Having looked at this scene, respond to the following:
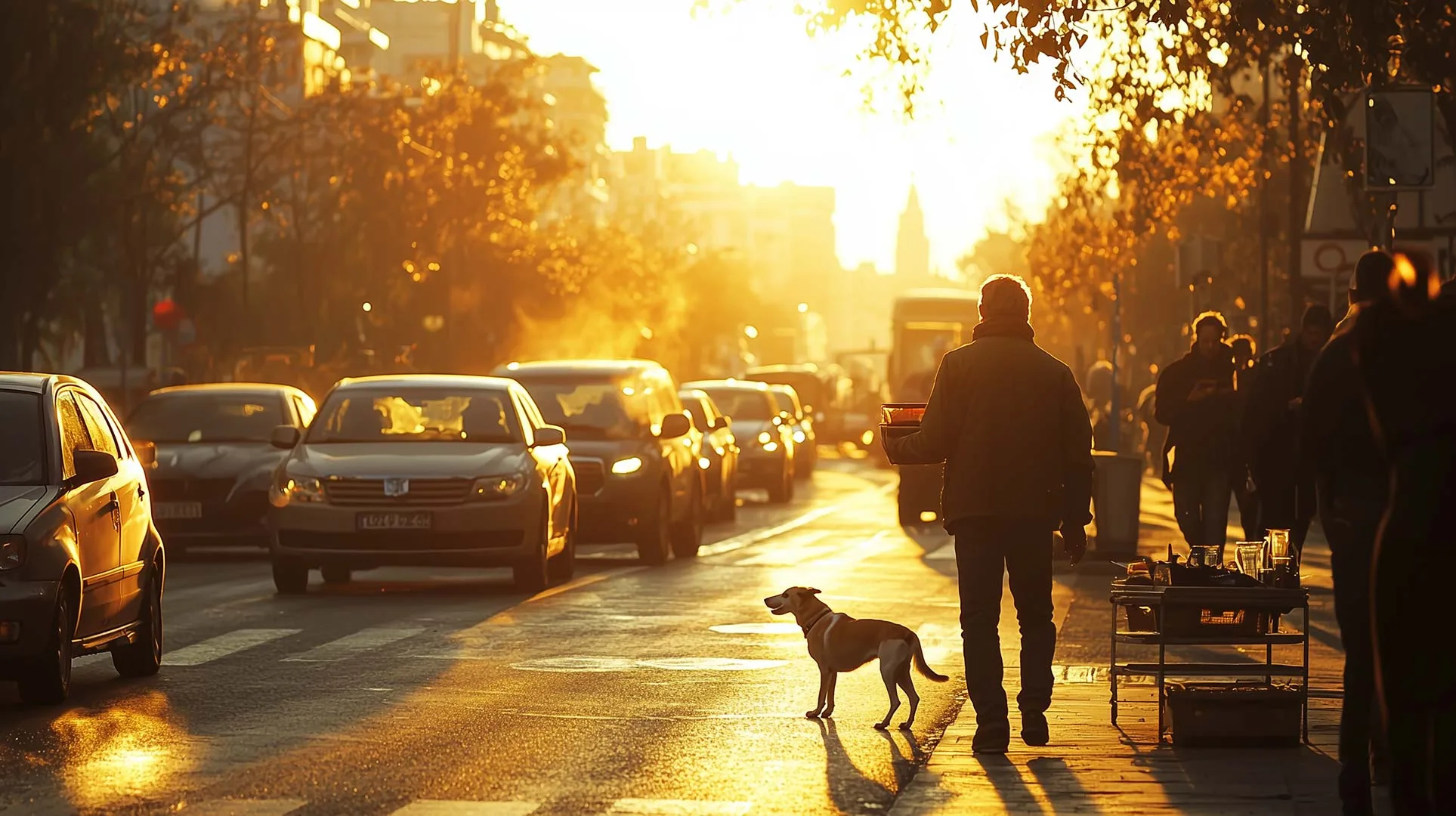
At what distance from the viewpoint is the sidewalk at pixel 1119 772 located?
9562 millimetres

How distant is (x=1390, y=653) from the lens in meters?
6.88

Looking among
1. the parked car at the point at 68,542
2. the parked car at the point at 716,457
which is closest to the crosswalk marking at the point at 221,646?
the parked car at the point at 68,542

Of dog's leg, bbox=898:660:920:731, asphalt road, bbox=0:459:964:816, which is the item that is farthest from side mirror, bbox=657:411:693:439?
dog's leg, bbox=898:660:920:731

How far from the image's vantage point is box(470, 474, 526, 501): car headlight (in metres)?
20.5

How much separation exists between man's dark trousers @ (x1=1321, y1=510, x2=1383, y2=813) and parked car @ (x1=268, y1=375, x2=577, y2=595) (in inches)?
466

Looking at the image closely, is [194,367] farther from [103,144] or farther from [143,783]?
[143,783]

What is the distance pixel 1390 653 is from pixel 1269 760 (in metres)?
4.04

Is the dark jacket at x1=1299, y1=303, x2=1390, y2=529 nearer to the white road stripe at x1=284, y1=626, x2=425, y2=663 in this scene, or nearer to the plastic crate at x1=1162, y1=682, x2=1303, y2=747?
the plastic crate at x1=1162, y1=682, x2=1303, y2=747

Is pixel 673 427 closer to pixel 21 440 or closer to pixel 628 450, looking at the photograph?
pixel 628 450

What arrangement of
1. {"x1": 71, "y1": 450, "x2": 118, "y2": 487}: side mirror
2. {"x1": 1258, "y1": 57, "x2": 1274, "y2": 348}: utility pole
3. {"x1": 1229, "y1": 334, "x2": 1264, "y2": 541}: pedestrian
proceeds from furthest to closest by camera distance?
1. {"x1": 1258, "y1": 57, "x2": 1274, "y2": 348}: utility pole
2. {"x1": 1229, "y1": 334, "x2": 1264, "y2": 541}: pedestrian
3. {"x1": 71, "y1": 450, "x2": 118, "y2": 487}: side mirror

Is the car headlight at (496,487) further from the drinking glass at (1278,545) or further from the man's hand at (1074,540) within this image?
the man's hand at (1074,540)

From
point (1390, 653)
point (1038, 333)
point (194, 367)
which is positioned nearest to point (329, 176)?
point (194, 367)

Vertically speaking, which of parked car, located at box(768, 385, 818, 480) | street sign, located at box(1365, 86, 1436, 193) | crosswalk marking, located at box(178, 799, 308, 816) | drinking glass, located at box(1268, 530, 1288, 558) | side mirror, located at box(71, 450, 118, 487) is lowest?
parked car, located at box(768, 385, 818, 480)

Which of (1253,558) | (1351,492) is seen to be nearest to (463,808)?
(1351,492)
